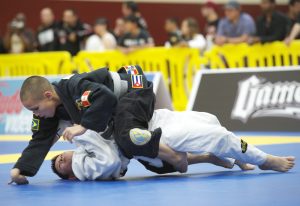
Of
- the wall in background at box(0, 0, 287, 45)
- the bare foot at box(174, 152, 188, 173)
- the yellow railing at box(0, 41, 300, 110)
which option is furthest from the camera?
the wall in background at box(0, 0, 287, 45)

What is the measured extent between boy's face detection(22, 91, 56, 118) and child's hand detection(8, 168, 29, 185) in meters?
0.49

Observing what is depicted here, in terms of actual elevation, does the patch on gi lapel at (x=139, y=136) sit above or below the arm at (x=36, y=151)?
above

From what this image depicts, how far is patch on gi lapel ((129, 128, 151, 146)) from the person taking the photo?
18.2 ft

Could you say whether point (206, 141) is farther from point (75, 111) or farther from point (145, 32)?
point (145, 32)

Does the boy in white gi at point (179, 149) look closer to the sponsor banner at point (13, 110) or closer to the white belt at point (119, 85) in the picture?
the white belt at point (119, 85)

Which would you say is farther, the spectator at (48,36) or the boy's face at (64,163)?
the spectator at (48,36)

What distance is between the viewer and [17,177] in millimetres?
5832

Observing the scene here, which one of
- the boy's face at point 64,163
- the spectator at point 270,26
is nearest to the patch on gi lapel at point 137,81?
the boy's face at point 64,163

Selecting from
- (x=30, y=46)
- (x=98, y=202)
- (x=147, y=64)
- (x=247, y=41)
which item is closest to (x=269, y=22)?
(x=247, y=41)

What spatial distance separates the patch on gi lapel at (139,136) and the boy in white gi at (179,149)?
0.02 metres

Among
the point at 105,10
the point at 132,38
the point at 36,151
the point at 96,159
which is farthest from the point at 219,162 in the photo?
the point at 105,10

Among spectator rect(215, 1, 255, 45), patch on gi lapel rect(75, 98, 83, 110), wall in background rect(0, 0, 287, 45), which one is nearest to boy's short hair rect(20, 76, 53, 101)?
patch on gi lapel rect(75, 98, 83, 110)

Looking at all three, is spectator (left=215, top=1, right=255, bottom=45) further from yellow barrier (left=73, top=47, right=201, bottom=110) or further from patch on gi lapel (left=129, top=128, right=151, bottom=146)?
patch on gi lapel (left=129, top=128, right=151, bottom=146)

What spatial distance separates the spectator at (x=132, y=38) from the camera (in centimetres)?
1348
